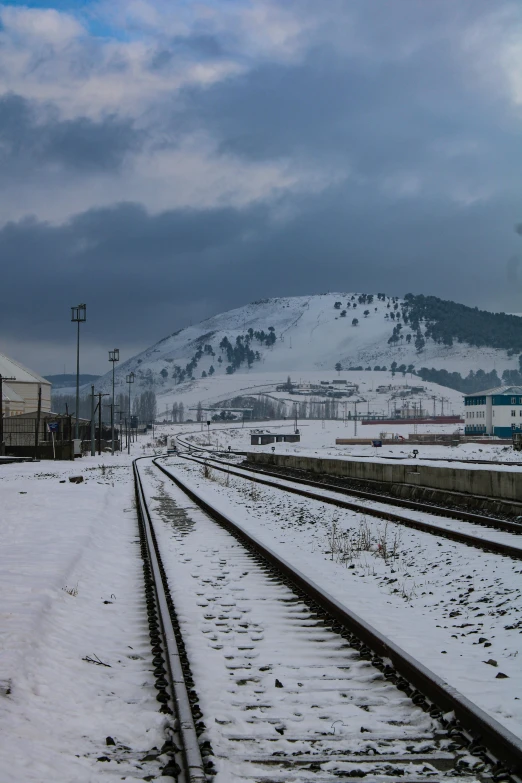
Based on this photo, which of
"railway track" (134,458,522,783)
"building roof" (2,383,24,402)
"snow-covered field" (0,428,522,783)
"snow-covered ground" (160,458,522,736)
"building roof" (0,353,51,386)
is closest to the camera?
"railway track" (134,458,522,783)

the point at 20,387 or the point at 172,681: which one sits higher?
the point at 20,387

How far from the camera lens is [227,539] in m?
15.9

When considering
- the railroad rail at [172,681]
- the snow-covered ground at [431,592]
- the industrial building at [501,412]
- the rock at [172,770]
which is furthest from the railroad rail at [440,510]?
the industrial building at [501,412]

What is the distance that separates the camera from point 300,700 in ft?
20.1

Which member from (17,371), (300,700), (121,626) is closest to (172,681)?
(300,700)

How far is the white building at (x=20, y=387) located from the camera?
12339 centimetres

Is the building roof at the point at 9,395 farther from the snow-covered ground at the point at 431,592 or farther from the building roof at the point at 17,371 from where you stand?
the snow-covered ground at the point at 431,592

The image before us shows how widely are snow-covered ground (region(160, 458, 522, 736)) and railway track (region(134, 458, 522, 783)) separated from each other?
1.24 feet

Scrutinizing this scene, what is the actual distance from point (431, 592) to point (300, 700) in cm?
484

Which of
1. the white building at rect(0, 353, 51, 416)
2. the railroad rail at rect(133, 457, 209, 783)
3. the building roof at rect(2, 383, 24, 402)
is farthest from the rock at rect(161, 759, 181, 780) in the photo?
the white building at rect(0, 353, 51, 416)

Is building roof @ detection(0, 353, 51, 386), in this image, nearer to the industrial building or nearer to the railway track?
the industrial building

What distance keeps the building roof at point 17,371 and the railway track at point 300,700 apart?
126 m

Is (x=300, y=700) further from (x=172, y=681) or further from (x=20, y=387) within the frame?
(x=20, y=387)

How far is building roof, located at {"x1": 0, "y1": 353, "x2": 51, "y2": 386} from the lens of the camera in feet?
431
